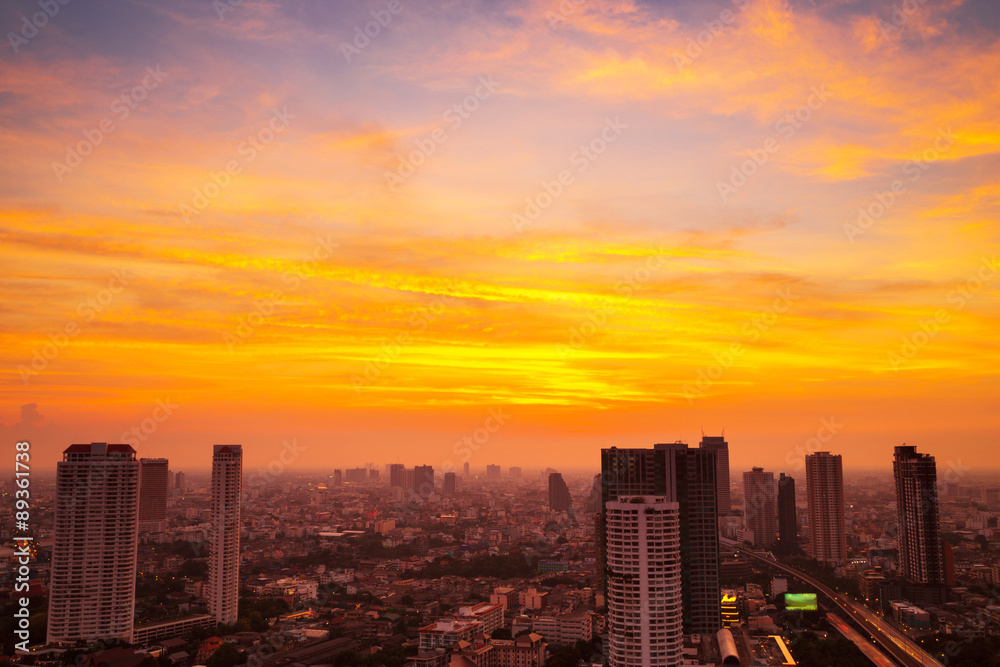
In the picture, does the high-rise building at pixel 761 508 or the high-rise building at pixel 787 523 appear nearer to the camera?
the high-rise building at pixel 787 523

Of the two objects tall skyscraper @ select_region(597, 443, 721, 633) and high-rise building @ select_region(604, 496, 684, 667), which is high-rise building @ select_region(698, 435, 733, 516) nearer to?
tall skyscraper @ select_region(597, 443, 721, 633)

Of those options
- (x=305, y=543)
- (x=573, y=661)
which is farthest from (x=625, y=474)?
(x=305, y=543)

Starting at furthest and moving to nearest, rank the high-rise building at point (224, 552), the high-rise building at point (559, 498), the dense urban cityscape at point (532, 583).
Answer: the high-rise building at point (559, 498) → the high-rise building at point (224, 552) → the dense urban cityscape at point (532, 583)

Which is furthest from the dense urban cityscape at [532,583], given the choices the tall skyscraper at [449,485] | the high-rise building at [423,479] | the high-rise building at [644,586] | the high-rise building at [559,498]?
the tall skyscraper at [449,485]

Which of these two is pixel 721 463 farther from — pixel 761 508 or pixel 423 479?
pixel 423 479

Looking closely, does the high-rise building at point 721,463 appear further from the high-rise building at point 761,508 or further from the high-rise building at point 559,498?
the high-rise building at point 559,498

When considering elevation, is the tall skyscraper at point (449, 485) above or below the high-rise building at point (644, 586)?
below
